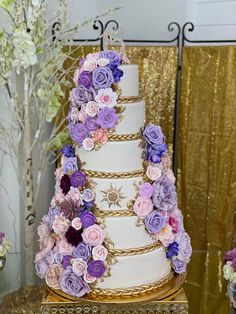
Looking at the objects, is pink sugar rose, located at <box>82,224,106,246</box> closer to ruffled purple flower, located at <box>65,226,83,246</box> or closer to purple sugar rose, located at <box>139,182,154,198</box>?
ruffled purple flower, located at <box>65,226,83,246</box>

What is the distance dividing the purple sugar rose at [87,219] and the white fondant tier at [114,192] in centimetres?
4

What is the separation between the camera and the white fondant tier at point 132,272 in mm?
1135

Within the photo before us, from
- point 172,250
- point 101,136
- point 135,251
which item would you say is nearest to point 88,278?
point 135,251

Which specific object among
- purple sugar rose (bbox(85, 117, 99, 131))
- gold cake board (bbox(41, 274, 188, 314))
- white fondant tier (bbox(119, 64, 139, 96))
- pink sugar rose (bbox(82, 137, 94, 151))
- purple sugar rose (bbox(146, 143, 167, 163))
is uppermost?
white fondant tier (bbox(119, 64, 139, 96))

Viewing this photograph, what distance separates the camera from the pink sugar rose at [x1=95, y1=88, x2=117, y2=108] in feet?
3.65

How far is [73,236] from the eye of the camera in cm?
114

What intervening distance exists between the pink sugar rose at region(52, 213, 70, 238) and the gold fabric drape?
109cm

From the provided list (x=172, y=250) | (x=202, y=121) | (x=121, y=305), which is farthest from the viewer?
(x=202, y=121)

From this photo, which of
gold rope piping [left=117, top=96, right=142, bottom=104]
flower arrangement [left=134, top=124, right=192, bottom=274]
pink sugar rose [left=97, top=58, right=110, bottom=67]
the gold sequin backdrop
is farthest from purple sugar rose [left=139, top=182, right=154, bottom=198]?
the gold sequin backdrop

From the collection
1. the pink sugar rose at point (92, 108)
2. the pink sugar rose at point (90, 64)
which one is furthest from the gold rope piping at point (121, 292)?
the pink sugar rose at point (90, 64)

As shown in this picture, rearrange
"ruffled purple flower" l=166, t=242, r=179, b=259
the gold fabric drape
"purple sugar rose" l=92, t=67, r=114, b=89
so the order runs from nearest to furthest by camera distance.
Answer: "purple sugar rose" l=92, t=67, r=114, b=89
"ruffled purple flower" l=166, t=242, r=179, b=259
the gold fabric drape

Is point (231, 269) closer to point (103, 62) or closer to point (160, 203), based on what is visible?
point (160, 203)

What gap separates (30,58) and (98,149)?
0.43 meters

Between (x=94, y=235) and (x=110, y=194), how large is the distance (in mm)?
110
